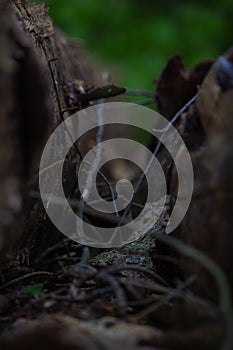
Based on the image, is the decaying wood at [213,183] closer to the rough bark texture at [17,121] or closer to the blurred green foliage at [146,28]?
the rough bark texture at [17,121]

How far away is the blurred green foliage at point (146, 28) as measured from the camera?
2891mm

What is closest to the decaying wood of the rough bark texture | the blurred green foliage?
the rough bark texture

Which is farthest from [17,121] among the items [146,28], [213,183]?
[146,28]

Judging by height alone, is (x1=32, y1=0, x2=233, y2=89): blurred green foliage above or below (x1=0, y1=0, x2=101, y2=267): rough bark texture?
above

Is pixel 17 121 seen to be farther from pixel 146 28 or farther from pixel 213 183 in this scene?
pixel 146 28

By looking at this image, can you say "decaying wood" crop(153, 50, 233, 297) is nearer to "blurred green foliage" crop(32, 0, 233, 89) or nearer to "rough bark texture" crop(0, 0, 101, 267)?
"rough bark texture" crop(0, 0, 101, 267)

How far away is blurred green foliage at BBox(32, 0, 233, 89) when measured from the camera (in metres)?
2.89

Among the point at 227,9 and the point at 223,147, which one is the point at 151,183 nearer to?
the point at 223,147

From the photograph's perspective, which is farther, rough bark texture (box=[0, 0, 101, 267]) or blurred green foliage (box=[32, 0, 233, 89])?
blurred green foliage (box=[32, 0, 233, 89])

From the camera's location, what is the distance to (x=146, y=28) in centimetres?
298

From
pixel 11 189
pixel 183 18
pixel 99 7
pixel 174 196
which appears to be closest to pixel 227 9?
pixel 183 18

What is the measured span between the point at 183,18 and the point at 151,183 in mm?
2188

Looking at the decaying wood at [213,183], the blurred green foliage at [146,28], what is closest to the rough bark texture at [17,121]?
the decaying wood at [213,183]

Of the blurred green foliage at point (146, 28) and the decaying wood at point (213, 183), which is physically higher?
the blurred green foliage at point (146, 28)
